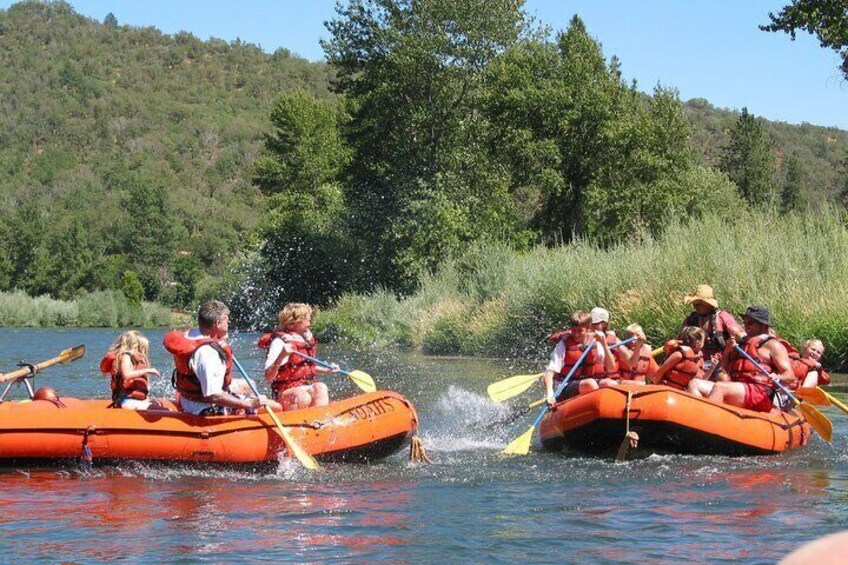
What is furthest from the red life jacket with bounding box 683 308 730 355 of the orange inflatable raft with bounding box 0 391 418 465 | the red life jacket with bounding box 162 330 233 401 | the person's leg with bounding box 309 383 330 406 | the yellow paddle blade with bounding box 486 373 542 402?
the red life jacket with bounding box 162 330 233 401

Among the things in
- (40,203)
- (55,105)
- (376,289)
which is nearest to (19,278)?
(40,203)

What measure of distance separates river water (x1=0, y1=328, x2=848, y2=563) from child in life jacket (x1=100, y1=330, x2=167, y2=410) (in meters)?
0.71

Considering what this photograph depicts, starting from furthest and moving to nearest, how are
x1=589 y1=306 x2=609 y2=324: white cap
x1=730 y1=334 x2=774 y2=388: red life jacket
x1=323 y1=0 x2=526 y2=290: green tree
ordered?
x1=323 y1=0 x2=526 y2=290: green tree → x1=589 y1=306 x2=609 y2=324: white cap → x1=730 y1=334 x2=774 y2=388: red life jacket

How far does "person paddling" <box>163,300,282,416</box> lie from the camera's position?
28.8ft

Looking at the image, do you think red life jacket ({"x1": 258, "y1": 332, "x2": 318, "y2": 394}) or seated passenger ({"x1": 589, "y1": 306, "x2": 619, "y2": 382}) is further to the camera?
seated passenger ({"x1": 589, "y1": 306, "x2": 619, "y2": 382})

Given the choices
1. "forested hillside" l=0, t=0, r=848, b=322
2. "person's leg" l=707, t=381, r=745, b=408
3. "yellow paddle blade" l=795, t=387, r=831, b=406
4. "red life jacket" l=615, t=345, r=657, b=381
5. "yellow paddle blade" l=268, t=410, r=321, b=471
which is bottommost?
"yellow paddle blade" l=268, t=410, r=321, b=471

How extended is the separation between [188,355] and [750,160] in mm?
46814

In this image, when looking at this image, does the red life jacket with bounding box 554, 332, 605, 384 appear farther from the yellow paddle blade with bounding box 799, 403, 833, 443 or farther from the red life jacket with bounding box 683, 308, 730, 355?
the yellow paddle blade with bounding box 799, 403, 833, 443

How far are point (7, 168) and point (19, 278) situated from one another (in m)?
35.7

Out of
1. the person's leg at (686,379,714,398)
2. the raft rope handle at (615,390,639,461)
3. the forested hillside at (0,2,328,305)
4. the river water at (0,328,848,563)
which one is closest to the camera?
the river water at (0,328,848,563)

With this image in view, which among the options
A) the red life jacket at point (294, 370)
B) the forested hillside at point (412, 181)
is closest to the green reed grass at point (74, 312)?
the forested hillside at point (412, 181)

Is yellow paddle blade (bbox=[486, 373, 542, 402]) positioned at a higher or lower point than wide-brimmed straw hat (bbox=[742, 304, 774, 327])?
lower

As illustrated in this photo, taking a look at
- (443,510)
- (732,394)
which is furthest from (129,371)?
(732,394)

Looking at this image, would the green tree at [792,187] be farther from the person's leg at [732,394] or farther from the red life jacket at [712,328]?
the person's leg at [732,394]
